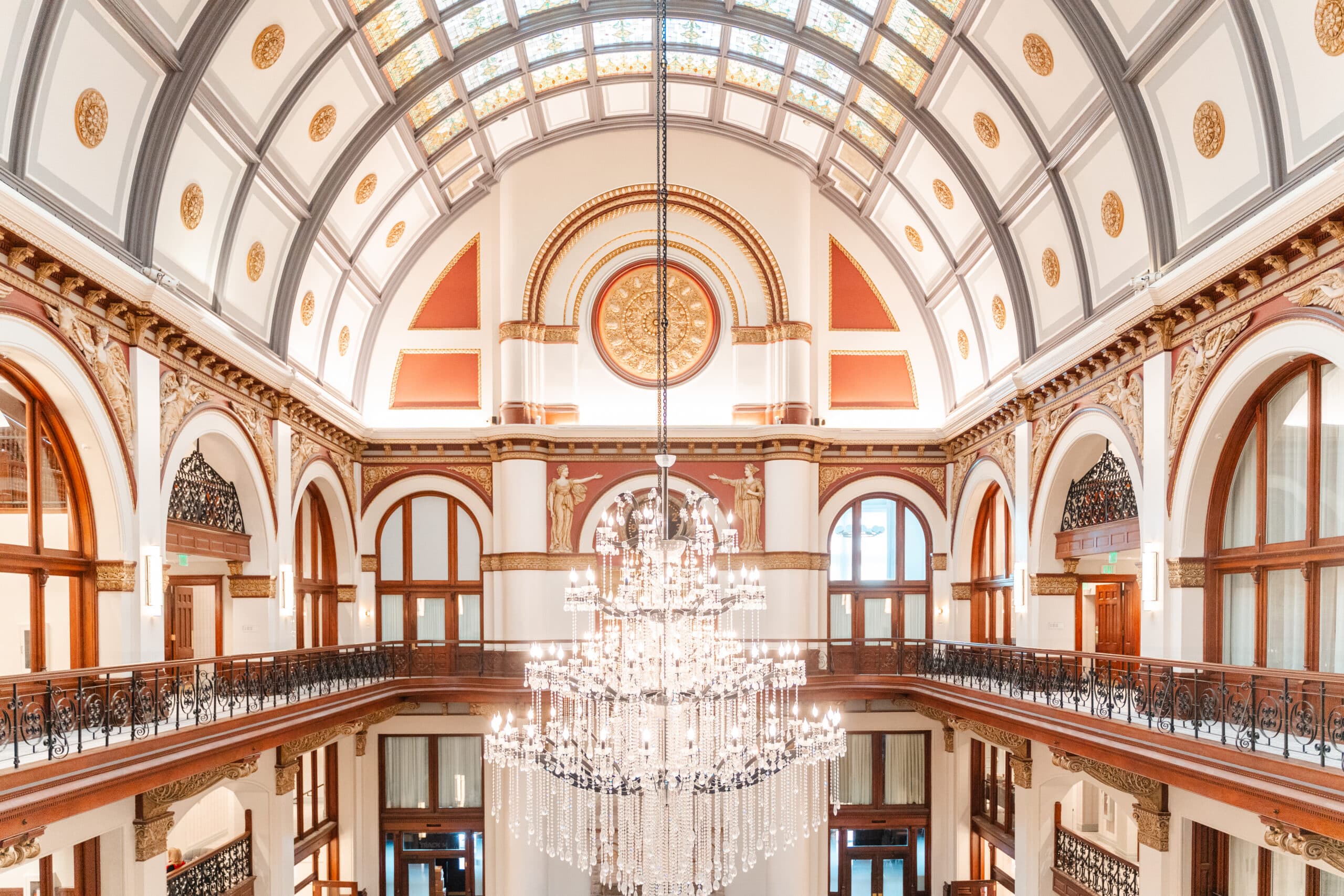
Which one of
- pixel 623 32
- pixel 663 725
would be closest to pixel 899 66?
pixel 623 32

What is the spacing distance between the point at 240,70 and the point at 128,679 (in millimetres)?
6964

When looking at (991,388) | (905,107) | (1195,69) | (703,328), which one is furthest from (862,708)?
(1195,69)

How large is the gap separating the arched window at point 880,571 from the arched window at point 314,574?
9465mm

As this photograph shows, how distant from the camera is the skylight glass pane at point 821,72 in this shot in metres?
15.7

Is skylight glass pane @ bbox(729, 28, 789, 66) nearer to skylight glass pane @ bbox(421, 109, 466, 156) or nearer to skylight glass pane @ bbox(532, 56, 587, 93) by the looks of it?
skylight glass pane @ bbox(532, 56, 587, 93)

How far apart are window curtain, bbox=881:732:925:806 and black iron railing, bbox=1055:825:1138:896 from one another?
14.9 ft

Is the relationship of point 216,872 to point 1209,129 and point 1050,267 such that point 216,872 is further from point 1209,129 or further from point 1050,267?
point 1209,129

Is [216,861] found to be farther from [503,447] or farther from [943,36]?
[943,36]

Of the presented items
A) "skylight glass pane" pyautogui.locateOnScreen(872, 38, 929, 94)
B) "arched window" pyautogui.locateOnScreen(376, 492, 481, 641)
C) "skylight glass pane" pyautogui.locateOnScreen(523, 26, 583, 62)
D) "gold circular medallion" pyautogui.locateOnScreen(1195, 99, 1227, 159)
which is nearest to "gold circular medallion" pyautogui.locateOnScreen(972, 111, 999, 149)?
"skylight glass pane" pyautogui.locateOnScreen(872, 38, 929, 94)

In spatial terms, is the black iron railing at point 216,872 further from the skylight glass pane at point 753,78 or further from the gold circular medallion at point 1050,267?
the skylight glass pane at point 753,78

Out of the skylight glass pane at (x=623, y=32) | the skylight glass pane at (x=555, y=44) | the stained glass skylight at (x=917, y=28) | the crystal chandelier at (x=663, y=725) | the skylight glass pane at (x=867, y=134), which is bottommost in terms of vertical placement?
the crystal chandelier at (x=663, y=725)

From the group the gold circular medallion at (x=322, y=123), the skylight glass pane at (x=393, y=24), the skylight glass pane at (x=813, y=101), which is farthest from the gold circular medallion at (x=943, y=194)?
the gold circular medallion at (x=322, y=123)

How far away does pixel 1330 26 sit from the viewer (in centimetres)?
813

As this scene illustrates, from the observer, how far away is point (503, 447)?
59.4ft
